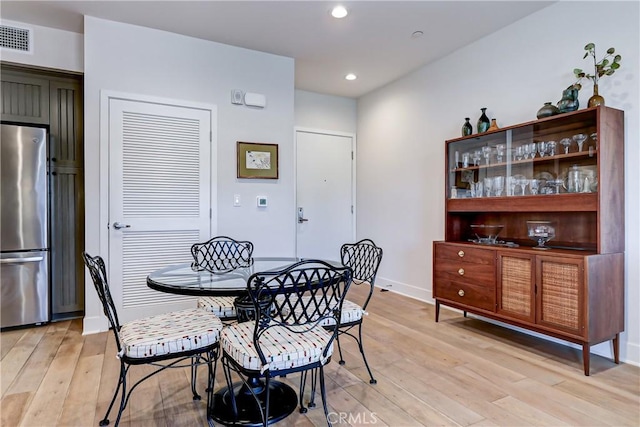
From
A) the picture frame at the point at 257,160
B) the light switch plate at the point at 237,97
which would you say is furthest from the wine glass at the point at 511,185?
the light switch plate at the point at 237,97

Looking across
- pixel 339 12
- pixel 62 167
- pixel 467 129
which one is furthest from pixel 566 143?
pixel 62 167

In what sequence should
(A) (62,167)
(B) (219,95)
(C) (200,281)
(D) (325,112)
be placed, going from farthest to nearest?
(D) (325,112), (B) (219,95), (A) (62,167), (C) (200,281)

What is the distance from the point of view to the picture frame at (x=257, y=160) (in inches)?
151

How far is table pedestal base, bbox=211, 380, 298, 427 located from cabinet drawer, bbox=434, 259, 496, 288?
6.00 feet

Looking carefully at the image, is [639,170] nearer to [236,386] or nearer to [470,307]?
[470,307]

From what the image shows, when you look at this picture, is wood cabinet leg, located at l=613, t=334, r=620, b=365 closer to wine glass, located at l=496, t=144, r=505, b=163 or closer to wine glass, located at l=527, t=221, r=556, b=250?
wine glass, located at l=527, t=221, r=556, b=250

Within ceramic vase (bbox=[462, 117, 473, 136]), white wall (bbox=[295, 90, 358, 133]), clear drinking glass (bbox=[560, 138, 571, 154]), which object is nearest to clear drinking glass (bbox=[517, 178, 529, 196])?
clear drinking glass (bbox=[560, 138, 571, 154])

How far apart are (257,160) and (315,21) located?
1466mm

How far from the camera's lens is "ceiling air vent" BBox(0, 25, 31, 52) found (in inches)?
128

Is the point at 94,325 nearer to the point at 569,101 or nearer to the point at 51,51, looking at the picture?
the point at 51,51

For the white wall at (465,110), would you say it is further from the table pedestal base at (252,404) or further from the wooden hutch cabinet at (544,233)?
the table pedestal base at (252,404)

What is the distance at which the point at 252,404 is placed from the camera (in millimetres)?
1942

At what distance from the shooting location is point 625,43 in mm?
2559

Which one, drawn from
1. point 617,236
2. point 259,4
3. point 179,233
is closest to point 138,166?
point 179,233
